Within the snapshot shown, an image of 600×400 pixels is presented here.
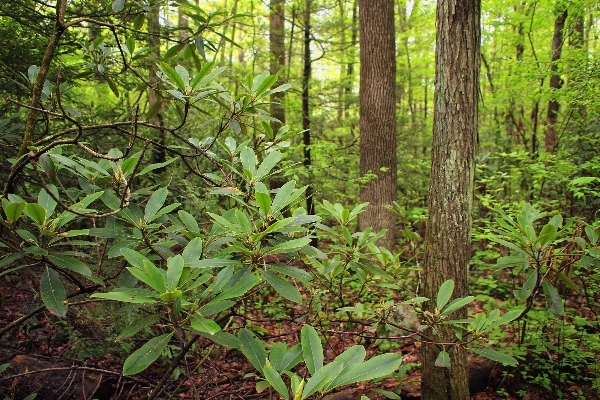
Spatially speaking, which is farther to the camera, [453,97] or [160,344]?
[453,97]

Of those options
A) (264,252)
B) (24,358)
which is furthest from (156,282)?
(24,358)

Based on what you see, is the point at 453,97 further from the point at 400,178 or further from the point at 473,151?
the point at 400,178

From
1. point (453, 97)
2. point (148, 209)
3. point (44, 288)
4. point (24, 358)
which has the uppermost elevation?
point (453, 97)

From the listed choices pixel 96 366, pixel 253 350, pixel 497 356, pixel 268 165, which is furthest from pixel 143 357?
pixel 96 366

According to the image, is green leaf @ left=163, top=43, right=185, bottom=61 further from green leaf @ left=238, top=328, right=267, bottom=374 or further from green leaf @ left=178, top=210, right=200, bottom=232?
green leaf @ left=238, top=328, right=267, bottom=374

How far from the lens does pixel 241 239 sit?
50.2 inches

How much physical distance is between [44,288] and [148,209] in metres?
0.44

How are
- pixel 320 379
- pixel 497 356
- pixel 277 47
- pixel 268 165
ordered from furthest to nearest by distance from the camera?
1. pixel 277 47
2. pixel 497 356
3. pixel 268 165
4. pixel 320 379

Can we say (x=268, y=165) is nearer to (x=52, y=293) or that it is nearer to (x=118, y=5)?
(x=52, y=293)

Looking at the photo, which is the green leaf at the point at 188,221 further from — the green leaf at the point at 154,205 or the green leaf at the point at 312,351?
the green leaf at the point at 312,351

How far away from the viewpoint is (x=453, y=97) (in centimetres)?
243

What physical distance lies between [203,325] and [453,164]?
210 centimetres

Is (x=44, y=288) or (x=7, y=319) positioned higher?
(x=44, y=288)

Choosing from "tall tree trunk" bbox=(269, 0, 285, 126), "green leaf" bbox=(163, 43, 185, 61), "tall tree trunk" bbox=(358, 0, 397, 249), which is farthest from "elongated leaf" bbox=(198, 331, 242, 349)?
"tall tree trunk" bbox=(269, 0, 285, 126)
